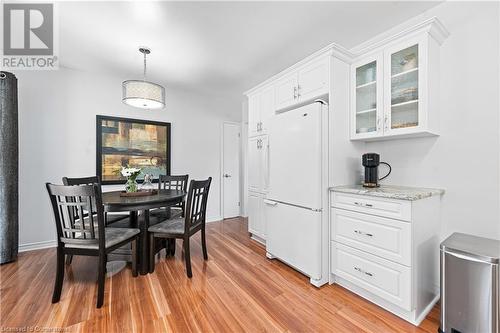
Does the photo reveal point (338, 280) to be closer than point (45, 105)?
Yes

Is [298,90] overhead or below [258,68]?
below

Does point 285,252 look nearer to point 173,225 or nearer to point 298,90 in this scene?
point 173,225

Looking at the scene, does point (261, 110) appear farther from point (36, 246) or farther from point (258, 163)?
point (36, 246)

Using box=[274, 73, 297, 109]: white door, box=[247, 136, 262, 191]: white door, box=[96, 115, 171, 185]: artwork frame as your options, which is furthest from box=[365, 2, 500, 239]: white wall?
box=[96, 115, 171, 185]: artwork frame

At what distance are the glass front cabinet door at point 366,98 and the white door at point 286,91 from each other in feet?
1.96

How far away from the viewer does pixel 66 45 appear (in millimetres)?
2459

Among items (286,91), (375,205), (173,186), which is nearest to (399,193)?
(375,205)

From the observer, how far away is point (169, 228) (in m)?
2.22

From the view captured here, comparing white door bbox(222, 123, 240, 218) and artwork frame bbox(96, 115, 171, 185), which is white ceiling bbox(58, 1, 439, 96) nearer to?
artwork frame bbox(96, 115, 171, 185)

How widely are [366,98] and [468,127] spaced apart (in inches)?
31.8

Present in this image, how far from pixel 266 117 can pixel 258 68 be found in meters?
0.74

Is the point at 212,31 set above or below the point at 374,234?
above

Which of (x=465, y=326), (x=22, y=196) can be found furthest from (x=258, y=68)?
(x=22, y=196)

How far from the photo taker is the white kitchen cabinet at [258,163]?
2.94 m
